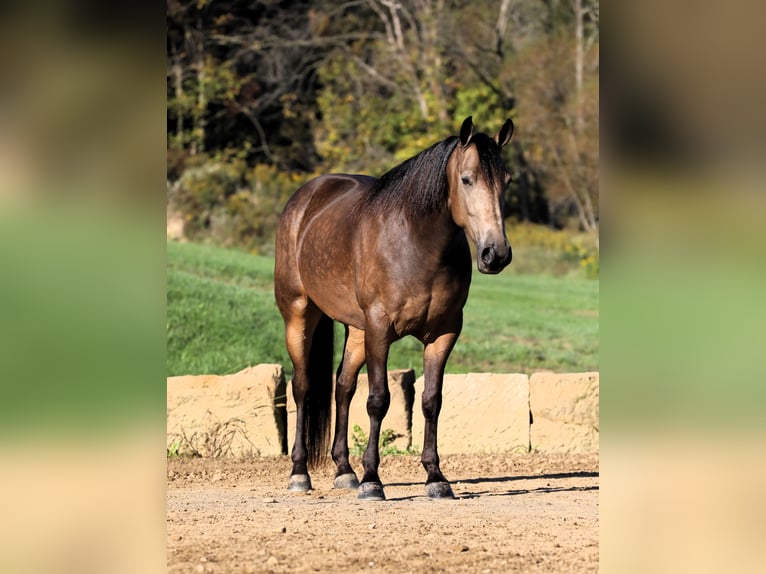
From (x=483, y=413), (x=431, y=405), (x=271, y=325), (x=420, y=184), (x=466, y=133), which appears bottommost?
(x=483, y=413)

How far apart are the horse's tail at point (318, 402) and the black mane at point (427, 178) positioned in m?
1.45

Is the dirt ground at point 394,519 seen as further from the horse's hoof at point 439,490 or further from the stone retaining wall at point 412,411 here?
the stone retaining wall at point 412,411

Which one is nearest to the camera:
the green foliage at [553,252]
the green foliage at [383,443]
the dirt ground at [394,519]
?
the dirt ground at [394,519]

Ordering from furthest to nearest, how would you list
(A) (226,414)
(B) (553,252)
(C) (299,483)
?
(B) (553,252) → (A) (226,414) → (C) (299,483)

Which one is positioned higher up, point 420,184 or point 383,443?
point 420,184

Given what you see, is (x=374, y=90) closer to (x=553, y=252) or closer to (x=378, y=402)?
(x=553, y=252)

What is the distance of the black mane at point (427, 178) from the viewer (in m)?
6.21

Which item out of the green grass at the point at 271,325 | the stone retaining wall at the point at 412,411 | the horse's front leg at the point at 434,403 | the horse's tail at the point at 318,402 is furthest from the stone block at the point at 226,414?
the horse's front leg at the point at 434,403

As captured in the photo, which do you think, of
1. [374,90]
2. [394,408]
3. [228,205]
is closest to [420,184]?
[394,408]

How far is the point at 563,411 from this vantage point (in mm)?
9039

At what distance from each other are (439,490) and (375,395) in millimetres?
732

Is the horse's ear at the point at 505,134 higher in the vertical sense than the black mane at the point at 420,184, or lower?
higher
